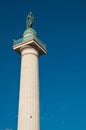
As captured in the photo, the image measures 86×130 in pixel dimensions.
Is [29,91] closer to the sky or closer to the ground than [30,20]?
closer to the ground

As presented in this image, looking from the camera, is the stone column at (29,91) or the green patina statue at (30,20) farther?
the green patina statue at (30,20)

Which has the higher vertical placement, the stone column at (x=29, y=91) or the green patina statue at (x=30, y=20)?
the green patina statue at (x=30, y=20)

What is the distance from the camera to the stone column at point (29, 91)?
37.5 metres

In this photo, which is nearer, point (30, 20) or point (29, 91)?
point (29, 91)

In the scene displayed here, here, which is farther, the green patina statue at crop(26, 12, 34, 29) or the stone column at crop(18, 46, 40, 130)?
the green patina statue at crop(26, 12, 34, 29)

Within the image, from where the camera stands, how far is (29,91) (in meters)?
39.2

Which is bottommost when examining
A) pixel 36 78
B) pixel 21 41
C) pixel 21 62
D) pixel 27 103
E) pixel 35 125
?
pixel 35 125

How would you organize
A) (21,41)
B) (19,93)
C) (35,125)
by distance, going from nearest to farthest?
(35,125) → (19,93) → (21,41)

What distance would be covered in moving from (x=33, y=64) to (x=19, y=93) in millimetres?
4605

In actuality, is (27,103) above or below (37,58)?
below

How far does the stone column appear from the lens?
37541 millimetres

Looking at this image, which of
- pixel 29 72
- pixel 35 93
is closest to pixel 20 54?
pixel 29 72

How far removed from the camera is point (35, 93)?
39531mm

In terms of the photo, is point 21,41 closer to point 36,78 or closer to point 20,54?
point 20,54
